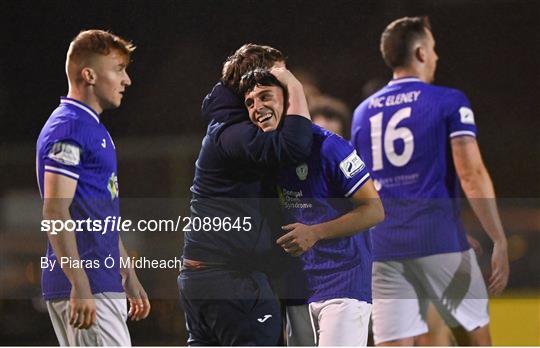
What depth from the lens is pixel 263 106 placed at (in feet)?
11.0

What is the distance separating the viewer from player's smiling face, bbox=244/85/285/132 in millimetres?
3359

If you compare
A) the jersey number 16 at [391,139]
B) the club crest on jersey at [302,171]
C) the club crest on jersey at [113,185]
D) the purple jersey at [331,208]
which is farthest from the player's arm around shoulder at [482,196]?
the club crest on jersey at [113,185]

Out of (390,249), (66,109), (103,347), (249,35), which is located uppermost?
(249,35)

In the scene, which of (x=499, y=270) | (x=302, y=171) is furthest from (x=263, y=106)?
(x=499, y=270)

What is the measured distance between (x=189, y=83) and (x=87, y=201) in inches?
25.4

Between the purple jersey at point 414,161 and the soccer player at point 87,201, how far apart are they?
99 cm

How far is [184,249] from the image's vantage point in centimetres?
353

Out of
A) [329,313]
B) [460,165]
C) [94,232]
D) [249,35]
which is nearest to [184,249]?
[94,232]

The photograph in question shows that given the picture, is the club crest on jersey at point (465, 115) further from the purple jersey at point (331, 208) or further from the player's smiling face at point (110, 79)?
the player's smiling face at point (110, 79)

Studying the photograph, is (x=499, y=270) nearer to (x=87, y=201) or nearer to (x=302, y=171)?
(x=302, y=171)

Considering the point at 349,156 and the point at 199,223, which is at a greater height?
the point at 349,156

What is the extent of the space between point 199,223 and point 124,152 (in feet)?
1.56

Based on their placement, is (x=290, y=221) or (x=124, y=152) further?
(x=124, y=152)

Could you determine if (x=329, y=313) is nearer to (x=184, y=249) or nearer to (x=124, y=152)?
(x=184, y=249)
